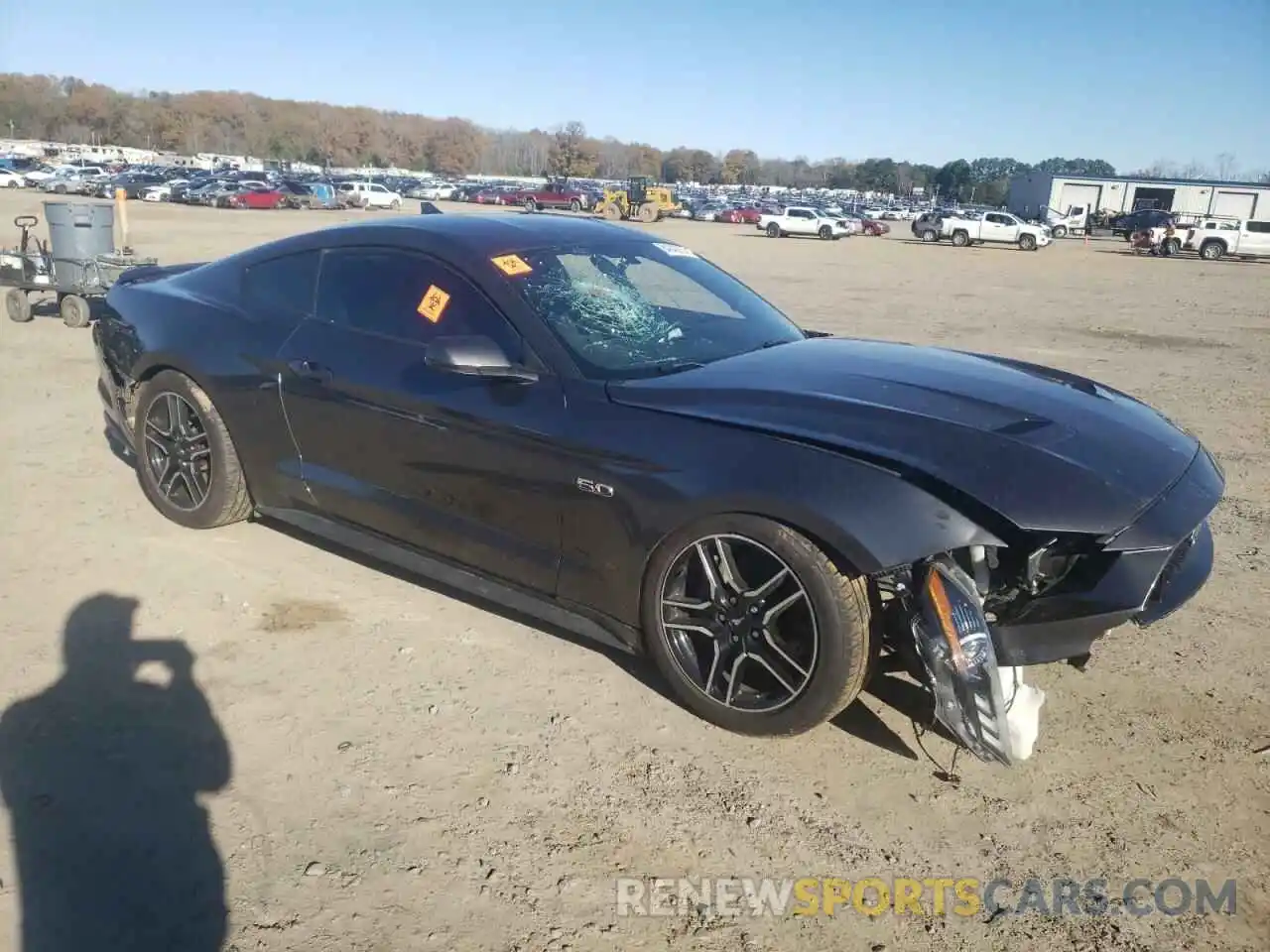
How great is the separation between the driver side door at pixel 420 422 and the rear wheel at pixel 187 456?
55 cm

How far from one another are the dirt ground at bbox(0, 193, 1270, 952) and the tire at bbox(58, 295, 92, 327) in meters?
5.84

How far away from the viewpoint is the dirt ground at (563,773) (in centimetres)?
231

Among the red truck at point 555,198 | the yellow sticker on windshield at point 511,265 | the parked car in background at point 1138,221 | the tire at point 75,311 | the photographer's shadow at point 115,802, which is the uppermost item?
the parked car in background at point 1138,221

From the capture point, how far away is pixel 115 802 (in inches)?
103

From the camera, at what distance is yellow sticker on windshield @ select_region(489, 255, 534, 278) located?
3.48 meters

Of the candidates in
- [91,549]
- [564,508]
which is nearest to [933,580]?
[564,508]

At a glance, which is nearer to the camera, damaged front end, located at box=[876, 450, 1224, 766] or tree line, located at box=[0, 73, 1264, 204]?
damaged front end, located at box=[876, 450, 1224, 766]

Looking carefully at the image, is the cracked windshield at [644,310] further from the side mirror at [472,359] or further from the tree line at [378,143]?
the tree line at [378,143]

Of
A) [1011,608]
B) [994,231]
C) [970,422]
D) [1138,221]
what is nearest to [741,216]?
[994,231]

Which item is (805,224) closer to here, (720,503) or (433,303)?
(433,303)

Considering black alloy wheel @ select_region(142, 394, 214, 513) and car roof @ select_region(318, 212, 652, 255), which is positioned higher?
car roof @ select_region(318, 212, 652, 255)

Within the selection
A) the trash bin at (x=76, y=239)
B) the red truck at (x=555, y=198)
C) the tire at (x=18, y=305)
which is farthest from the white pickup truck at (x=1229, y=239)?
the tire at (x=18, y=305)

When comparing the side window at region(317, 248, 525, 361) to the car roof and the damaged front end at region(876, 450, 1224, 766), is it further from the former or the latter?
the damaged front end at region(876, 450, 1224, 766)

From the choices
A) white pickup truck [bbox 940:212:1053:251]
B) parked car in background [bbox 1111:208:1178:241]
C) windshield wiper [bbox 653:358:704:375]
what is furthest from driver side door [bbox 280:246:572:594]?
parked car in background [bbox 1111:208:1178:241]
